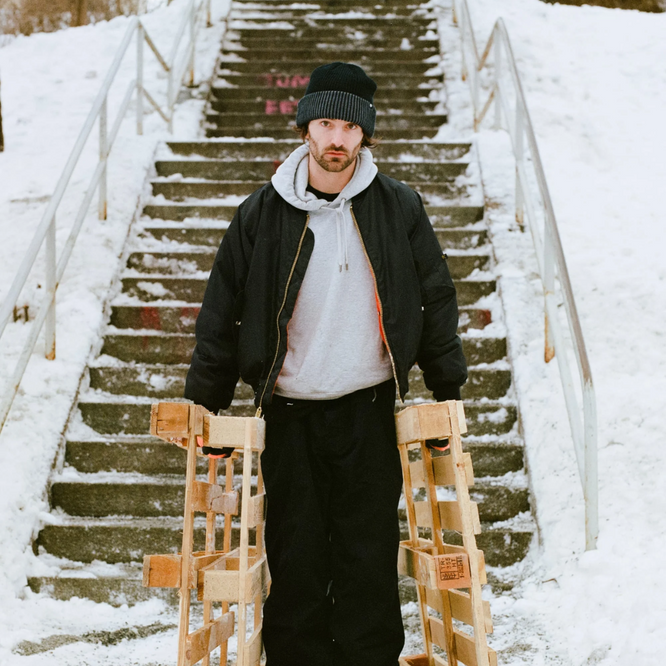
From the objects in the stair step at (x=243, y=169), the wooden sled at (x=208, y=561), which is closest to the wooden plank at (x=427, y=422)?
the wooden sled at (x=208, y=561)

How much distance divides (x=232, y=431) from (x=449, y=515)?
708 millimetres

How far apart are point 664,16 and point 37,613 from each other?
892cm

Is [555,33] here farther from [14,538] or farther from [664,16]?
[14,538]

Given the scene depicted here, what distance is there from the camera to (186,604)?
222 centimetres

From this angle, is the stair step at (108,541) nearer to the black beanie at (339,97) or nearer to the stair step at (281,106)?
the black beanie at (339,97)

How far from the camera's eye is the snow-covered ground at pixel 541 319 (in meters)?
3.10

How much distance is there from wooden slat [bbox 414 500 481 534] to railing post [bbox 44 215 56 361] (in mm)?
2482

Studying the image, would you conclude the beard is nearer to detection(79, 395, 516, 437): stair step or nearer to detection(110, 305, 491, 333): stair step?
detection(79, 395, 516, 437): stair step

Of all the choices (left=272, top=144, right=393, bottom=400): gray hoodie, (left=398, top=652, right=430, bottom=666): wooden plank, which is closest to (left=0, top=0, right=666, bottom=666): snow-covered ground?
(left=398, top=652, right=430, bottom=666): wooden plank

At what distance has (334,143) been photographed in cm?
243

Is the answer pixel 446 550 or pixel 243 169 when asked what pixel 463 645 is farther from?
pixel 243 169

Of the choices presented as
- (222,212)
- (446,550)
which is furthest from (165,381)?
(446,550)

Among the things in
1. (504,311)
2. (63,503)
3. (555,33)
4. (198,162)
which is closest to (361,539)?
(63,503)

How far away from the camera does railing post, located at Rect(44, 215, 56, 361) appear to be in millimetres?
4363
